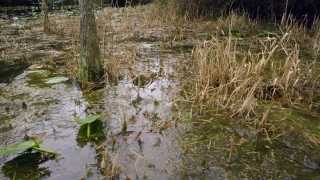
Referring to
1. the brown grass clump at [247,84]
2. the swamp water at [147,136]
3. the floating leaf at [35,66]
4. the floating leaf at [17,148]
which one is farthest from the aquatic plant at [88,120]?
the floating leaf at [35,66]

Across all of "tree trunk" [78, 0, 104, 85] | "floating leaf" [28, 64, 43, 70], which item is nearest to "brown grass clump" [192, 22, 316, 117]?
"tree trunk" [78, 0, 104, 85]

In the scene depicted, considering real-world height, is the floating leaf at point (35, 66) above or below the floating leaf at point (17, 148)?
above

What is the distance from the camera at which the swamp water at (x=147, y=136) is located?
75.3 inches

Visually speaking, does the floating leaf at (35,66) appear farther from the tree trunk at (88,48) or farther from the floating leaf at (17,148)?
the floating leaf at (17,148)

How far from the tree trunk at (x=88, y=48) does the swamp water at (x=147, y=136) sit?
214 millimetres

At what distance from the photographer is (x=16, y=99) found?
3.11 meters

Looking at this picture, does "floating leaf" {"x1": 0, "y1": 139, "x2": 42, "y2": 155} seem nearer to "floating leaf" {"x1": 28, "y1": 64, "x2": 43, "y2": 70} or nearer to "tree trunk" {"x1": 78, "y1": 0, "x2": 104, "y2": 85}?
"tree trunk" {"x1": 78, "y1": 0, "x2": 104, "y2": 85}

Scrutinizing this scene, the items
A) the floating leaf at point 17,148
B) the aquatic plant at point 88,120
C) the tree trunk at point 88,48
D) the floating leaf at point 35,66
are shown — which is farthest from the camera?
the floating leaf at point 35,66

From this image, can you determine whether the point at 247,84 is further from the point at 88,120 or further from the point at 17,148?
the point at 17,148

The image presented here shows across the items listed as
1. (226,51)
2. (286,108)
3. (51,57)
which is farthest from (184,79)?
(51,57)

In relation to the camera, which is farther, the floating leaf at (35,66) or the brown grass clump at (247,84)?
the floating leaf at (35,66)

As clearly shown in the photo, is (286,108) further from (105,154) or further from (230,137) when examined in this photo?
(105,154)

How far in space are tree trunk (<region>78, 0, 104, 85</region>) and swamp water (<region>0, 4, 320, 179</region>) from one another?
214mm

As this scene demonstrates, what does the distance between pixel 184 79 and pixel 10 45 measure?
3.85m
